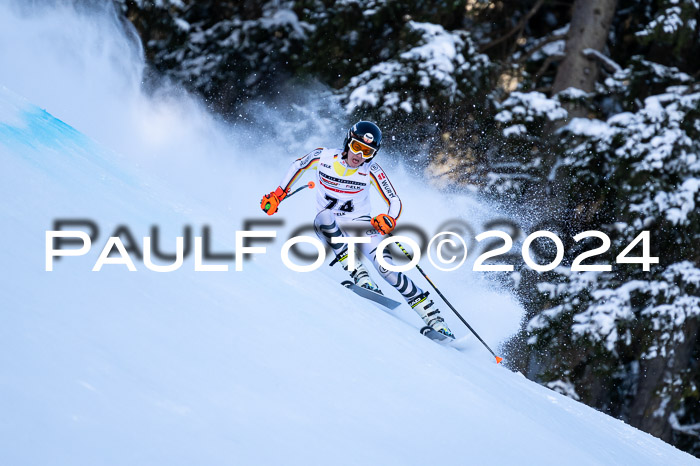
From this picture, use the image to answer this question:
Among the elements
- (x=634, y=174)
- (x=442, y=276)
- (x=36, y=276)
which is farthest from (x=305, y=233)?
(x=36, y=276)

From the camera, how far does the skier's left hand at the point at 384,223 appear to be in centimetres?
625

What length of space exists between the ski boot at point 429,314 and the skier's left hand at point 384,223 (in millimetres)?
757

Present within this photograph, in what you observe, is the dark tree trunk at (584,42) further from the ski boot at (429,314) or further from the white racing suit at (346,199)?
the ski boot at (429,314)

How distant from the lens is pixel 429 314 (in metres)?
6.60

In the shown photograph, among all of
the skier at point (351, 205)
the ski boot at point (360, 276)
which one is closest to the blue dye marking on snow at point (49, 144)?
the skier at point (351, 205)

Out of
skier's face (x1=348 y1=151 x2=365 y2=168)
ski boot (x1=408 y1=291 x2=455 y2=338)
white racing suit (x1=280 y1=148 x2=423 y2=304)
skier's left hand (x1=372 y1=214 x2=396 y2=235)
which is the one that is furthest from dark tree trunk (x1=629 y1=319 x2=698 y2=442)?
skier's face (x1=348 y1=151 x2=365 y2=168)

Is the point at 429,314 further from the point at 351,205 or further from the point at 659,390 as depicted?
the point at 659,390

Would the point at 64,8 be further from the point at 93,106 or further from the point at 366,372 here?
the point at 366,372

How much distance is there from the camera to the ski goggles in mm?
6215

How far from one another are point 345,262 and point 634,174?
5803mm

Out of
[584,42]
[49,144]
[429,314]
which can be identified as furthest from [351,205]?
[584,42]

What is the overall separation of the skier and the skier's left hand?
2cm

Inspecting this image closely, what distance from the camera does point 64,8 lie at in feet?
41.2

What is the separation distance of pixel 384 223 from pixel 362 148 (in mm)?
648
